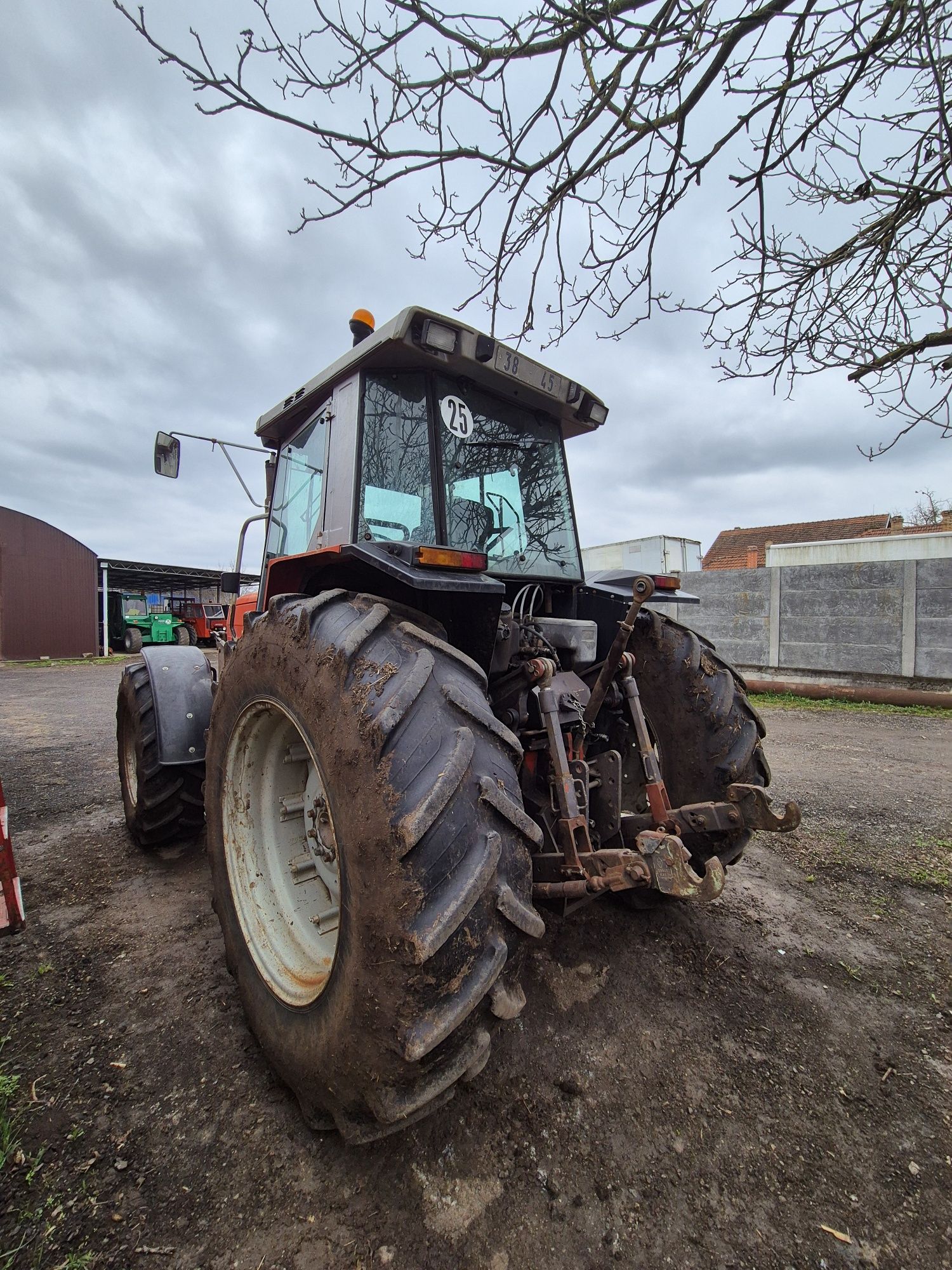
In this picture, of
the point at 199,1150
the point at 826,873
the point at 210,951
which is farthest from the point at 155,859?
the point at 826,873

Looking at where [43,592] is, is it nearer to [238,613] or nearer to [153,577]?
[153,577]

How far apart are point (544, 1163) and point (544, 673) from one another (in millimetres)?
1205

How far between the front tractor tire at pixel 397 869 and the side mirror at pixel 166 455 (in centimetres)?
194

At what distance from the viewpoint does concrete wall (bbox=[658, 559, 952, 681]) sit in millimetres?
7234

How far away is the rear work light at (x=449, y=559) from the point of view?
4.84ft

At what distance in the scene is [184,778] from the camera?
2.84 m

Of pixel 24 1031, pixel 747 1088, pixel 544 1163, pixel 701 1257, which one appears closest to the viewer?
pixel 701 1257

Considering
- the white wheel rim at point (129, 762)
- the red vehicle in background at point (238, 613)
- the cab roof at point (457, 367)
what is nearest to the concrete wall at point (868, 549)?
the cab roof at point (457, 367)

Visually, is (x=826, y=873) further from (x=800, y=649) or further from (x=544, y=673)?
(x=800, y=649)

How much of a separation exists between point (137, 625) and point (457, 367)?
2276 centimetres

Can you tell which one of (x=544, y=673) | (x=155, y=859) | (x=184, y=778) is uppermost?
(x=544, y=673)

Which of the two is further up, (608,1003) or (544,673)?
(544,673)

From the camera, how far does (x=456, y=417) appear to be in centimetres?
212

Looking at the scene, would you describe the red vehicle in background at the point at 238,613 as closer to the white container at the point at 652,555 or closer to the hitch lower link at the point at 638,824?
the hitch lower link at the point at 638,824
